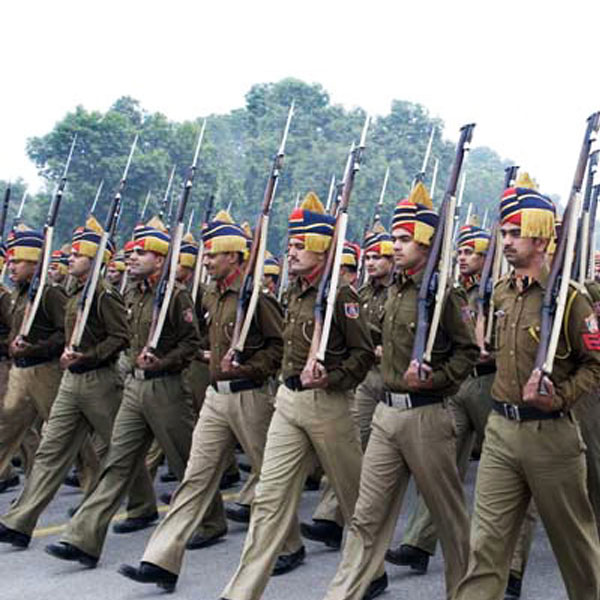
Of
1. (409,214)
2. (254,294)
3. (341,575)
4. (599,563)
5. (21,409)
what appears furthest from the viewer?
(21,409)

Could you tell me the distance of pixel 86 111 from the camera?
39.1 m

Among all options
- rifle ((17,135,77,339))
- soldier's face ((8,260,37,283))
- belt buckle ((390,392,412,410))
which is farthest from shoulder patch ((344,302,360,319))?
soldier's face ((8,260,37,283))

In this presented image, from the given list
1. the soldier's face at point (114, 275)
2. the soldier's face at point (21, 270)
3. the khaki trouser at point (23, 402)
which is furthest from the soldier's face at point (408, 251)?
the soldier's face at point (114, 275)

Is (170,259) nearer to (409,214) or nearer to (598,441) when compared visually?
(409,214)

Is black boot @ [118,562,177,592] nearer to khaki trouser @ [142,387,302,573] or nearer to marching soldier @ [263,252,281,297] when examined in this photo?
khaki trouser @ [142,387,302,573]

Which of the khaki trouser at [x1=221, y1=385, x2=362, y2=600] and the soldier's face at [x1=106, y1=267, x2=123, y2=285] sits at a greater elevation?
the soldier's face at [x1=106, y1=267, x2=123, y2=285]

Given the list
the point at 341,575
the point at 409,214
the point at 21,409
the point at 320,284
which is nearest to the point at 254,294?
the point at 320,284

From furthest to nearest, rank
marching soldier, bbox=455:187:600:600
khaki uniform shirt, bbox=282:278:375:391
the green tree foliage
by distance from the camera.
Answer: the green tree foliage
khaki uniform shirt, bbox=282:278:375:391
marching soldier, bbox=455:187:600:600

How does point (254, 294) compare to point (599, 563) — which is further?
point (254, 294)

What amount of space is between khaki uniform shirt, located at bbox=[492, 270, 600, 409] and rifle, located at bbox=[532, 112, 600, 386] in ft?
0.30

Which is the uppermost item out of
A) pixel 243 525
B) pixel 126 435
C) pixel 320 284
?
pixel 320 284

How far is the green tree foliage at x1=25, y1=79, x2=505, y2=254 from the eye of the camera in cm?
3819

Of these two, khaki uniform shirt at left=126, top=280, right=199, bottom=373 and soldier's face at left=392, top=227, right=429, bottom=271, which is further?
khaki uniform shirt at left=126, top=280, right=199, bottom=373

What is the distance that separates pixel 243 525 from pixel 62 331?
191 cm
